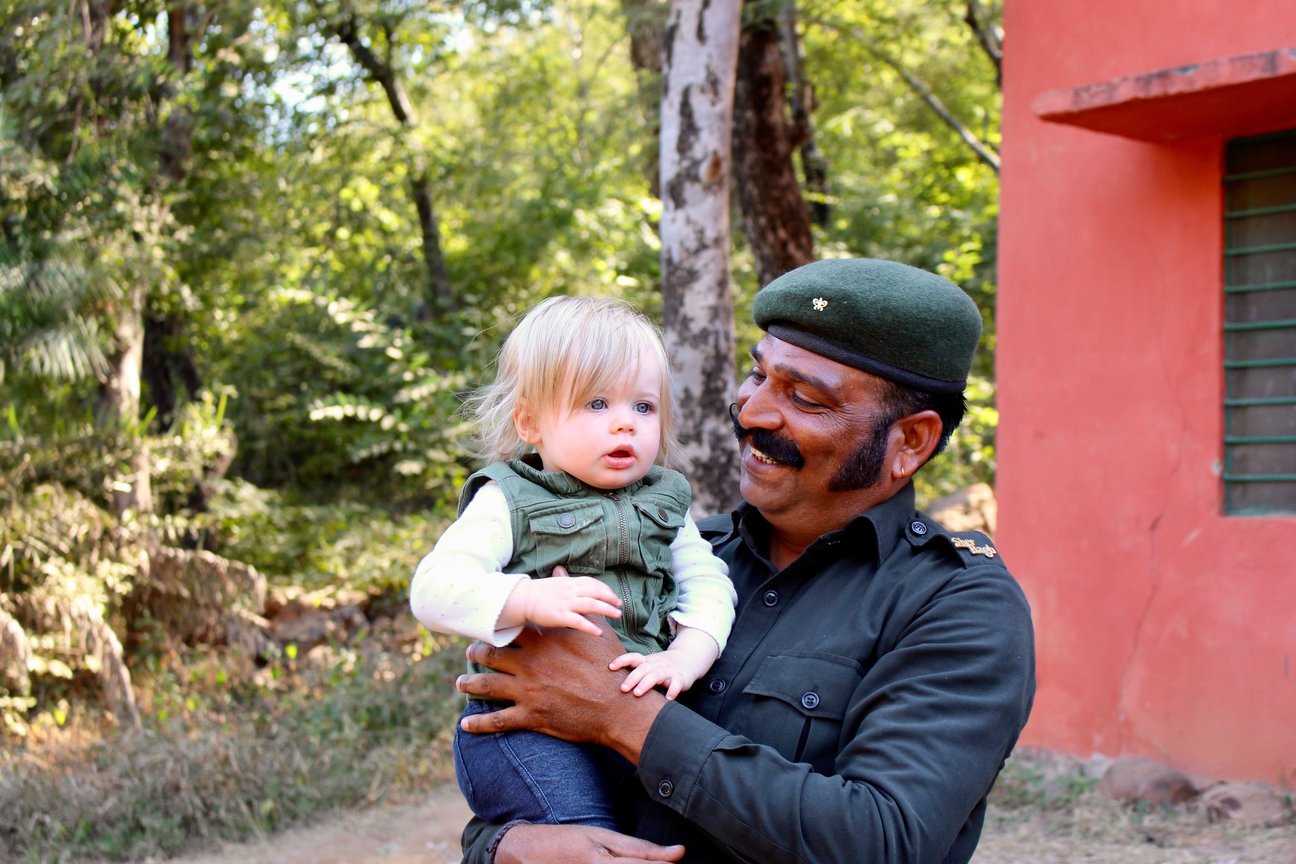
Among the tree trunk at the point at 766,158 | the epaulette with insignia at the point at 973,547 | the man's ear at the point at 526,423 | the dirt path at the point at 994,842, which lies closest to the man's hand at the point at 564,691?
the man's ear at the point at 526,423

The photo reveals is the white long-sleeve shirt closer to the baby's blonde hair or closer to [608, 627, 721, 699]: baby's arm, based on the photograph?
[608, 627, 721, 699]: baby's arm

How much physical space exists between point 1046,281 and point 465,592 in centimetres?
448

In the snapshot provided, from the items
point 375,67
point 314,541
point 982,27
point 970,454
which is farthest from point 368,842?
point 982,27

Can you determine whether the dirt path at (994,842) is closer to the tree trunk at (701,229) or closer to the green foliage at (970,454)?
the tree trunk at (701,229)

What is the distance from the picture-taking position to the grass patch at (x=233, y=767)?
5.95 metres

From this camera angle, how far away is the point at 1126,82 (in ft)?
16.0

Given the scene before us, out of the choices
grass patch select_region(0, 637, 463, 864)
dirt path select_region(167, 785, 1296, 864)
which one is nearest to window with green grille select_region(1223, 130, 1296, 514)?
dirt path select_region(167, 785, 1296, 864)

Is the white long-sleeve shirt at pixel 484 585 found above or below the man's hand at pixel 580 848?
above

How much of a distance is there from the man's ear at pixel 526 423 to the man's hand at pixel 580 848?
69cm

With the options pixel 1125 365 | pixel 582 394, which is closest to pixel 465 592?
pixel 582 394

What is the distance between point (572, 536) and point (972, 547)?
68 centimetres

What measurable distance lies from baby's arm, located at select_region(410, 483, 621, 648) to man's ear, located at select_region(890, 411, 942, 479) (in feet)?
1.94

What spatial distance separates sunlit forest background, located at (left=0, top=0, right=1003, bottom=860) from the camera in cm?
775

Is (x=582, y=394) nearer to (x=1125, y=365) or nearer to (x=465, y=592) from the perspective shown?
(x=465, y=592)
